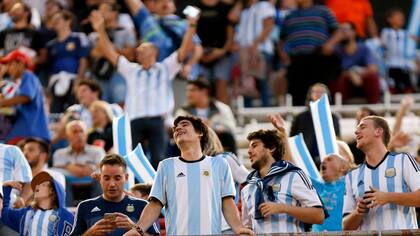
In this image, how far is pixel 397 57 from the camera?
879 inches

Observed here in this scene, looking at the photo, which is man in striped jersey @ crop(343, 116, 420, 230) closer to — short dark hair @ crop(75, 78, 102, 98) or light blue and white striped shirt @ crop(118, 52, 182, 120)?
light blue and white striped shirt @ crop(118, 52, 182, 120)

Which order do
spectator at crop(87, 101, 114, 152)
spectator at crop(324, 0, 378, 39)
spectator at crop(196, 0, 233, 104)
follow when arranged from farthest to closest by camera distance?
spectator at crop(324, 0, 378, 39) → spectator at crop(196, 0, 233, 104) → spectator at crop(87, 101, 114, 152)

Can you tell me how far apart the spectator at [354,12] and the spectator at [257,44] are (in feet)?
3.43

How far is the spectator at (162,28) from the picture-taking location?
20.1m

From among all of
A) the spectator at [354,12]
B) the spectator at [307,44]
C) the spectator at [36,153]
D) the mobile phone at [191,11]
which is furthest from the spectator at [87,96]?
the spectator at [354,12]

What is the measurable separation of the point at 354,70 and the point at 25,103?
564cm

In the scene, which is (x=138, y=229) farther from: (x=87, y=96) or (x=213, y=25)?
(x=213, y=25)

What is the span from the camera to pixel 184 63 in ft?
66.7

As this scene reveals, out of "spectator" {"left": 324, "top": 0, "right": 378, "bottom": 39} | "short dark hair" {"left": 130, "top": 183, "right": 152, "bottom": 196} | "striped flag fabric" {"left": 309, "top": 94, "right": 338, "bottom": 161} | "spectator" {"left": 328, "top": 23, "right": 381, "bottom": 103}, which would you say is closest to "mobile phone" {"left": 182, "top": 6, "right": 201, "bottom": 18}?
"striped flag fabric" {"left": 309, "top": 94, "right": 338, "bottom": 161}

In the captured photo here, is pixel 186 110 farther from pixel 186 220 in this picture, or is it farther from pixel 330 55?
pixel 186 220

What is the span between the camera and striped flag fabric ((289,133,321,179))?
1434cm

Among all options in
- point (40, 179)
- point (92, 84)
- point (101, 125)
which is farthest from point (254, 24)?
point (40, 179)

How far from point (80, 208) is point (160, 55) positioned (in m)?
8.22

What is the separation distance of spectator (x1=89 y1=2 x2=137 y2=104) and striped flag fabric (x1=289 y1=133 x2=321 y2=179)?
561 cm
